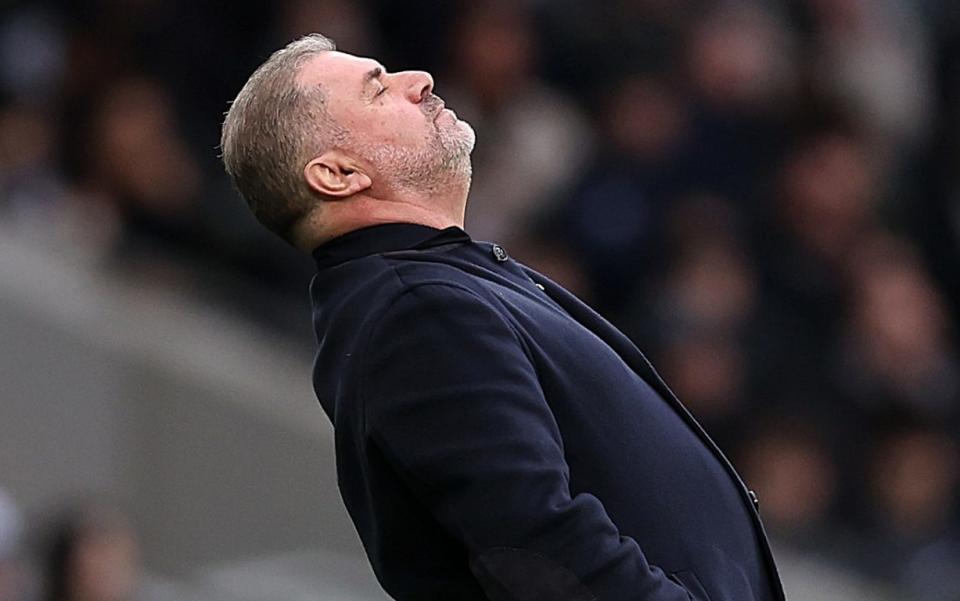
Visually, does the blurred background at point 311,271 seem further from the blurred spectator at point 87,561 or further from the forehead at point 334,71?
the forehead at point 334,71

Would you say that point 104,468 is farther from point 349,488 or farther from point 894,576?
point 349,488

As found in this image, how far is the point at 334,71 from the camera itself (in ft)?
8.63

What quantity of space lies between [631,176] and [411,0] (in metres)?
1.09

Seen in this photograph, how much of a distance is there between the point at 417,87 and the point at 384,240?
0.69ft

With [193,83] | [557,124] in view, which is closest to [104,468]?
[193,83]

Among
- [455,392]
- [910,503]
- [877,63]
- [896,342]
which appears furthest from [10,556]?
[877,63]

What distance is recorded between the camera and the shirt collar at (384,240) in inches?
101

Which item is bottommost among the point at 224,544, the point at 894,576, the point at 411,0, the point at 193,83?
the point at 224,544

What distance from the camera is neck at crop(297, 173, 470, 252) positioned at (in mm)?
2600

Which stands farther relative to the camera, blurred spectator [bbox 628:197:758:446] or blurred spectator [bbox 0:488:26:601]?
blurred spectator [bbox 628:197:758:446]

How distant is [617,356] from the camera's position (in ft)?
8.53

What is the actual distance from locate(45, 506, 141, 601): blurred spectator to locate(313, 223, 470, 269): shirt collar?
309 centimetres

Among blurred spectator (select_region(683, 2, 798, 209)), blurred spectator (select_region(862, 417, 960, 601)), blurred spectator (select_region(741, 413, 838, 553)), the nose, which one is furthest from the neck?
blurred spectator (select_region(683, 2, 798, 209))

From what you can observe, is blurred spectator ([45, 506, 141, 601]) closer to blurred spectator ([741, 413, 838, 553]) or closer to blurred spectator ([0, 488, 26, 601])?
blurred spectator ([0, 488, 26, 601])
